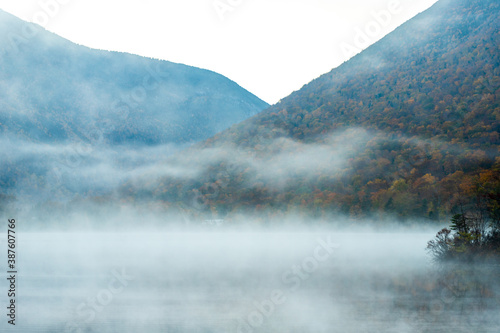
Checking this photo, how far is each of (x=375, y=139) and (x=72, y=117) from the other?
12374 centimetres

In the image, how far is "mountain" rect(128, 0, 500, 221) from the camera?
230 feet

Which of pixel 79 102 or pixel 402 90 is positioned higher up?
pixel 79 102

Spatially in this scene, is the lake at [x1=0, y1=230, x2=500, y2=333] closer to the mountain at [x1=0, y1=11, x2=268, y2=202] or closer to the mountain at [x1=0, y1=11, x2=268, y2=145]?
the mountain at [x1=0, y1=11, x2=268, y2=202]

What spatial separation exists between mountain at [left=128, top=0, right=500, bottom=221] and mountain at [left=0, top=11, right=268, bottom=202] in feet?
127

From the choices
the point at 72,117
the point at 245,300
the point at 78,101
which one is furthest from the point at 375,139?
the point at 78,101

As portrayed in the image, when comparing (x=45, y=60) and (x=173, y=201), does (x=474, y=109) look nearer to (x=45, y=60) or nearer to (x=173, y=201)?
(x=173, y=201)

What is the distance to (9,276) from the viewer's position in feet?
88.9

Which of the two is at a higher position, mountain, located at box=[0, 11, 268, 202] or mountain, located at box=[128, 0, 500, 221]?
mountain, located at box=[0, 11, 268, 202]

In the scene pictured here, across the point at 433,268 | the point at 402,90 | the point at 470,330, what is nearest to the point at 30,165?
the point at 402,90

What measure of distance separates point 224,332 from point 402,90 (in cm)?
8742

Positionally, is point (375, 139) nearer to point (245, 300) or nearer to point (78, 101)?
point (245, 300)

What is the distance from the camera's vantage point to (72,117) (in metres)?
172
